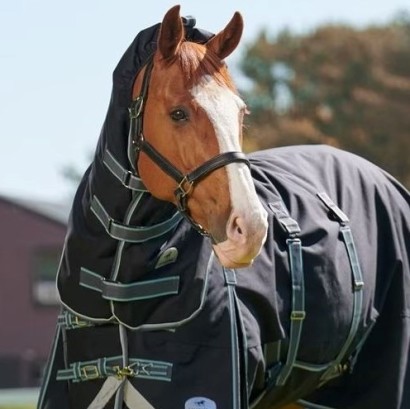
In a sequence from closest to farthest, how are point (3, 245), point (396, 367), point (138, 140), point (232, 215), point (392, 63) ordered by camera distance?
point (232, 215), point (138, 140), point (396, 367), point (392, 63), point (3, 245)

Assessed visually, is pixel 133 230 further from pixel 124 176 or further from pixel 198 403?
pixel 198 403

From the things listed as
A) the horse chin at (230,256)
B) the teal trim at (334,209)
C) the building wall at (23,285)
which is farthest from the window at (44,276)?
the horse chin at (230,256)

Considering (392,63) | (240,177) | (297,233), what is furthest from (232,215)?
(392,63)

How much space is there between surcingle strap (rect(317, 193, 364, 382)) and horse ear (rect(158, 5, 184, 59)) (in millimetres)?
1419

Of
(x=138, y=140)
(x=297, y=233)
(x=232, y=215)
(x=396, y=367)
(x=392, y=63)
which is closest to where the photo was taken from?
(x=232, y=215)

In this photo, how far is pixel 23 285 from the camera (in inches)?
1566

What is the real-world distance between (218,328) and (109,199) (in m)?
0.66

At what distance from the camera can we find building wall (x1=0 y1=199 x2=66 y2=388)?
3975 cm

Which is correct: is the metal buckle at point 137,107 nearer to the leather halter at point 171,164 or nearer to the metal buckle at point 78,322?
the leather halter at point 171,164

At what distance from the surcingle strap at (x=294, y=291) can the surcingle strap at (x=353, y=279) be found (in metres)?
0.40

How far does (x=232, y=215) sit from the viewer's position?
4.87 meters

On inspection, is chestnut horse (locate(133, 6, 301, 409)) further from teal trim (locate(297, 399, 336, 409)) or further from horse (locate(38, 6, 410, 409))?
teal trim (locate(297, 399, 336, 409))

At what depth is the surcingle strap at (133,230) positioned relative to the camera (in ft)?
17.4

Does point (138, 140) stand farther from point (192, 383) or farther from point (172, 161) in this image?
point (192, 383)
